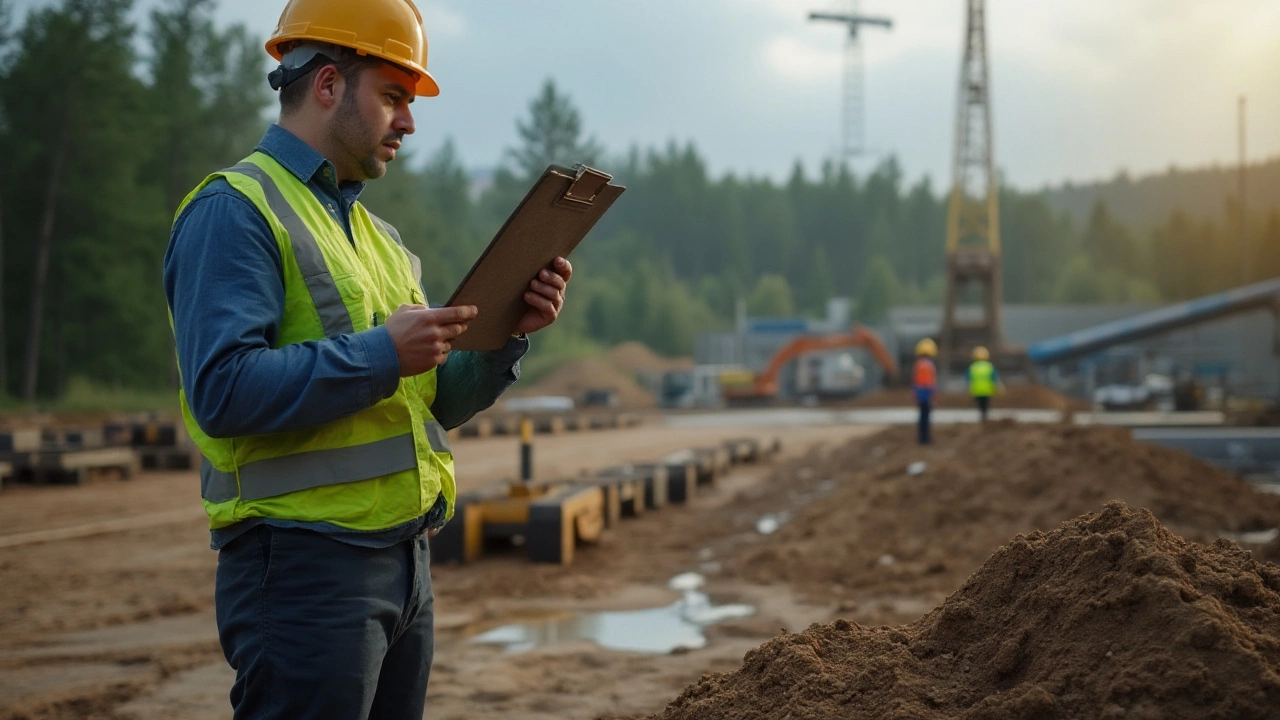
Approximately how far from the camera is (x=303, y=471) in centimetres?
192

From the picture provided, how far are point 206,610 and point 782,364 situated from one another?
2976 cm

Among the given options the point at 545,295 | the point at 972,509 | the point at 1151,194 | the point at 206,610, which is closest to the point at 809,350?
the point at 972,509

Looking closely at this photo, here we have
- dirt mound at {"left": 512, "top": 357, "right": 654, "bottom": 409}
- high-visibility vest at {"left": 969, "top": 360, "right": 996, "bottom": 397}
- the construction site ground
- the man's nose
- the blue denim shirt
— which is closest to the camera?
the blue denim shirt

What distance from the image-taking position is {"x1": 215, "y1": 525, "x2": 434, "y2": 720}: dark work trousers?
6.16 ft

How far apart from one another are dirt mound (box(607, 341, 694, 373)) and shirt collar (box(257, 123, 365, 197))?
55341 millimetres

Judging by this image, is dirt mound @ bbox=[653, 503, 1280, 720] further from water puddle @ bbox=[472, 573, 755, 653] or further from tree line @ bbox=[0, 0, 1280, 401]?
tree line @ bbox=[0, 0, 1280, 401]

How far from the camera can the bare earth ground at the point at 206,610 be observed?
191 inches

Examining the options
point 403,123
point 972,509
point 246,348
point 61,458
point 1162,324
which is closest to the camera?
point 246,348

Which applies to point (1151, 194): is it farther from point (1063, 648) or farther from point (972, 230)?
point (1063, 648)

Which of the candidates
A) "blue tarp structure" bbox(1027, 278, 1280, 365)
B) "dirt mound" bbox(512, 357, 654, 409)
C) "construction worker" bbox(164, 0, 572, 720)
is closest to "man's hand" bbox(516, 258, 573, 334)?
"construction worker" bbox(164, 0, 572, 720)

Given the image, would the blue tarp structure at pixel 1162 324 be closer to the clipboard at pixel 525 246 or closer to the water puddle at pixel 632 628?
the water puddle at pixel 632 628

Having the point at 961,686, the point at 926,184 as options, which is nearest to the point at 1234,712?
the point at 961,686

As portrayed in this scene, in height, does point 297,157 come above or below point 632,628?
above

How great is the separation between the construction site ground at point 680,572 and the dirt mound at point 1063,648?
1 cm
